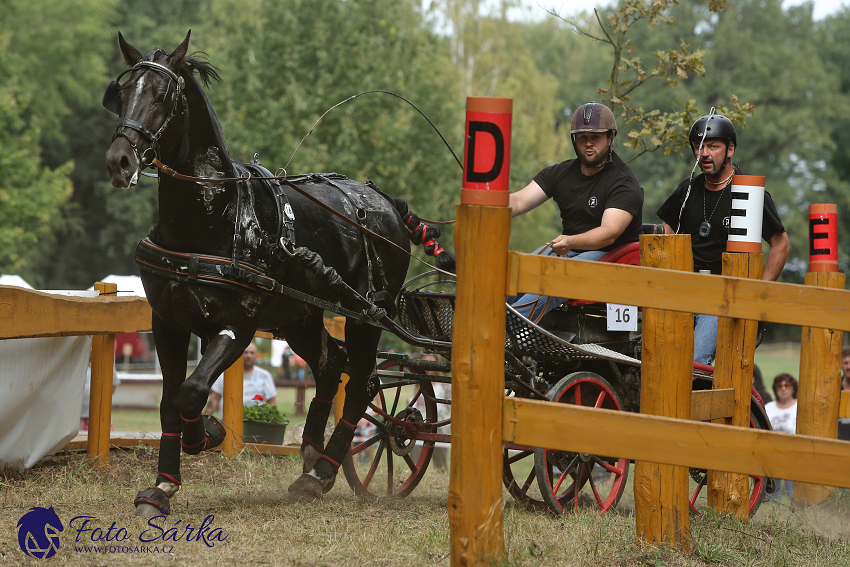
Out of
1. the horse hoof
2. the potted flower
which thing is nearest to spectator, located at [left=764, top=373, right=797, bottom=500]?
the potted flower

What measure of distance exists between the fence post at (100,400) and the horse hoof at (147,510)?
58.7 inches

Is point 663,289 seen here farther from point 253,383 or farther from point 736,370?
point 253,383

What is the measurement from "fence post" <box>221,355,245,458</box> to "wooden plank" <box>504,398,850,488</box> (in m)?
3.81

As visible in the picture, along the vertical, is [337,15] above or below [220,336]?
above

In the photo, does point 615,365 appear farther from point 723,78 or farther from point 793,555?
point 723,78

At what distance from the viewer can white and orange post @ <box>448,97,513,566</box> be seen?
3.24 metres

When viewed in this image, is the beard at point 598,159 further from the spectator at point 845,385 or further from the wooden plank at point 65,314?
the spectator at point 845,385

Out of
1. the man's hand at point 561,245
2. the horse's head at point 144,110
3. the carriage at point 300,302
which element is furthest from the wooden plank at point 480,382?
the horse's head at point 144,110

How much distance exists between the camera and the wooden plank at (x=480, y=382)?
3.24 meters

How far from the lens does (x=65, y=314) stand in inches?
207

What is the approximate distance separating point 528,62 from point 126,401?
66.1 ft

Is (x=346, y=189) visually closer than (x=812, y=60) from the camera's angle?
Yes

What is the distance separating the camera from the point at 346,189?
5547mm

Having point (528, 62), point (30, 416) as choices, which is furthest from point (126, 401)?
point (528, 62)
